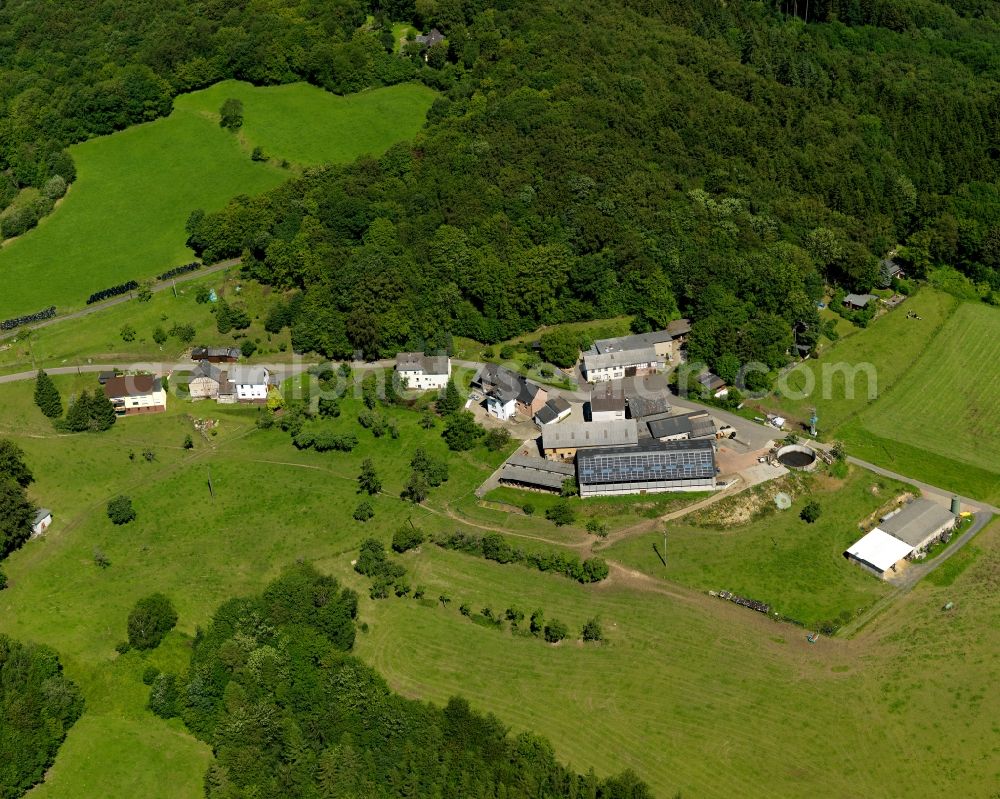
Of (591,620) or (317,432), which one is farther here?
(317,432)

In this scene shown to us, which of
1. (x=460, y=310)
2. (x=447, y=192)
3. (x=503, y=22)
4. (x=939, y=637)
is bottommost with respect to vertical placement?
(x=939, y=637)

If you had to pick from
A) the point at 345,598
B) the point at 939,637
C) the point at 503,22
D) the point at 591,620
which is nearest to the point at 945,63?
the point at 503,22

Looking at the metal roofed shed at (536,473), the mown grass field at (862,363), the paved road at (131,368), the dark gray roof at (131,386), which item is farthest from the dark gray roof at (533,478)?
the dark gray roof at (131,386)

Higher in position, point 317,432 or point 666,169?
point 666,169

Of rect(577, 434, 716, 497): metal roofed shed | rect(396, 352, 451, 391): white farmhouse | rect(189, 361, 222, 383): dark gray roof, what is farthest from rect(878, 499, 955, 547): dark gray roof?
rect(189, 361, 222, 383): dark gray roof

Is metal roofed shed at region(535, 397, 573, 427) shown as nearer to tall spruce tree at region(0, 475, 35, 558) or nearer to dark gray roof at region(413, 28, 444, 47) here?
tall spruce tree at region(0, 475, 35, 558)

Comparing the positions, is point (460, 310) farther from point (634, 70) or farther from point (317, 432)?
point (634, 70)

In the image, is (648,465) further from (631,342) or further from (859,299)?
(859,299)
